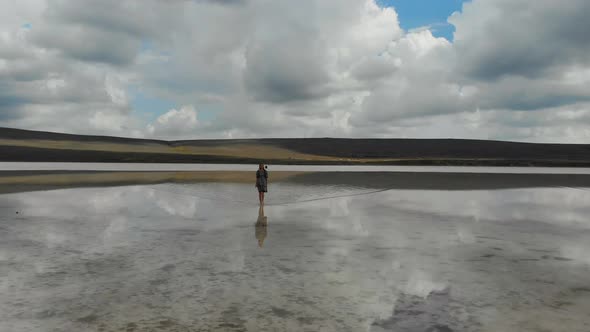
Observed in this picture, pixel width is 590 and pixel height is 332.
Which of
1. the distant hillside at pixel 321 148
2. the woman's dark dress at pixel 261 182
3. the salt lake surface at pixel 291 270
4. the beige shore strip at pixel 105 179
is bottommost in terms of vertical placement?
the beige shore strip at pixel 105 179

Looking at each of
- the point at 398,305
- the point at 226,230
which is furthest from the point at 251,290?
the point at 226,230

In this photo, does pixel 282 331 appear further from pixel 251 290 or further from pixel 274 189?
pixel 274 189

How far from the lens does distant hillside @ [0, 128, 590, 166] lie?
105 m

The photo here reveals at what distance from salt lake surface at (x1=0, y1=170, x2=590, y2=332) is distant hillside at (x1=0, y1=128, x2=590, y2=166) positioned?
79.4 m

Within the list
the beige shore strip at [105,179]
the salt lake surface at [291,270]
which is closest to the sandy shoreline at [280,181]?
the beige shore strip at [105,179]

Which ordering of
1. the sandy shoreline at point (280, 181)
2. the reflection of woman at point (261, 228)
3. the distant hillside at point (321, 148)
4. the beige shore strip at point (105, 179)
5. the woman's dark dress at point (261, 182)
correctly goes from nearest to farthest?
the reflection of woman at point (261, 228), the woman's dark dress at point (261, 182), the sandy shoreline at point (280, 181), the beige shore strip at point (105, 179), the distant hillside at point (321, 148)

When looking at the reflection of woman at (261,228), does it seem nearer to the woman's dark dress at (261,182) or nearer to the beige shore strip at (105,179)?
the woman's dark dress at (261,182)

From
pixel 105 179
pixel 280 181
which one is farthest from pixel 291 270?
pixel 105 179

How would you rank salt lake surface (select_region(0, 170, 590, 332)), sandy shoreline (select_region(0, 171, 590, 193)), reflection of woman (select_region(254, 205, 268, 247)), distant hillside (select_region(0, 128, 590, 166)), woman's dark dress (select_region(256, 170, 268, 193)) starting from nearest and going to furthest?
salt lake surface (select_region(0, 170, 590, 332)) < reflection of woman (select_region(254, 205, 268, 247)) < woman's dark dress (select_region(256, 170, 268, 193)) < sandy shoreline (select_region(0, 171, 590, 193)) < distant hillside (select_region(0, 128, 590, 166))

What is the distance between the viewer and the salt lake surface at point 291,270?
6.44 metres

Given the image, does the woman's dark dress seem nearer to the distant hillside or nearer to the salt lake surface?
the salt lake surface

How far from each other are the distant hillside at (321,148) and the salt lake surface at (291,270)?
261 ft

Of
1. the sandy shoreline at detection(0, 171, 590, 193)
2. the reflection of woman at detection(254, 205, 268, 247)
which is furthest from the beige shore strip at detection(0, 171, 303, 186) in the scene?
the reflection of woman at detection(254, 205, 268, 247)

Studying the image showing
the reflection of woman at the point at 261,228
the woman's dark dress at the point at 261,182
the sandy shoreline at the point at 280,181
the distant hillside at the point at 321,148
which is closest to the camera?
the reflection of woman at the point at 261,228
